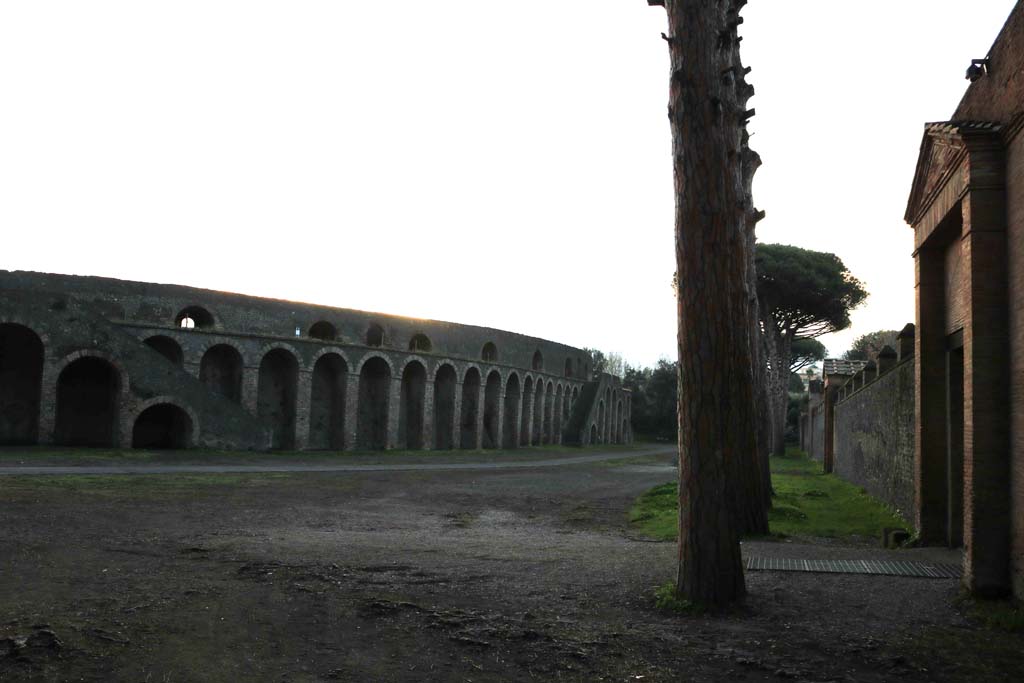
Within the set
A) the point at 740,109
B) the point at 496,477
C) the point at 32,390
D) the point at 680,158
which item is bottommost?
the point at 496,477

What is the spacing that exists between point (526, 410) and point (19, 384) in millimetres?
24943

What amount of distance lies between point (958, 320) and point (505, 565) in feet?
17.5

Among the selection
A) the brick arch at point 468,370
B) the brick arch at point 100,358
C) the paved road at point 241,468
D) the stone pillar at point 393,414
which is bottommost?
the paved road at point 241,468

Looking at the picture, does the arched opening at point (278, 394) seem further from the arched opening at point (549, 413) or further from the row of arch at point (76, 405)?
the arched opening at point (549, 413)

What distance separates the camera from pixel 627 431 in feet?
200

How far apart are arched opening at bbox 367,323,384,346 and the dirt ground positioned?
2365 centimetres

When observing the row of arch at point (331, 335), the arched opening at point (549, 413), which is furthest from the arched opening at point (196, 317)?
the arched opening at point (549, 413)

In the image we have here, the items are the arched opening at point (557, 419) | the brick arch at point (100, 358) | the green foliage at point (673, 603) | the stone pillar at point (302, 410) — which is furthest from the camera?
the arched opening at point (557, 419)

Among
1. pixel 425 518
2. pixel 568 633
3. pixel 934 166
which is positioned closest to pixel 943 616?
pixel 568 633

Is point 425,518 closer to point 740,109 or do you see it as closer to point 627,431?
point 740,109

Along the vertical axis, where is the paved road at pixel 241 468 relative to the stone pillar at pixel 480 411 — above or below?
below

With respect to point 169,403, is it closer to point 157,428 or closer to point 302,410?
point 157,428

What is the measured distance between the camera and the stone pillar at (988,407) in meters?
6.37

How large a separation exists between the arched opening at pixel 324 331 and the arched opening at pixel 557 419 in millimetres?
19403
